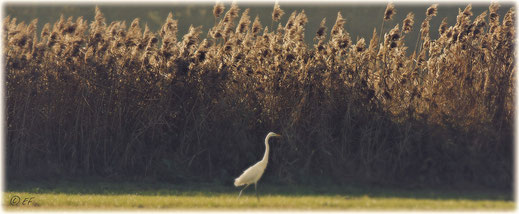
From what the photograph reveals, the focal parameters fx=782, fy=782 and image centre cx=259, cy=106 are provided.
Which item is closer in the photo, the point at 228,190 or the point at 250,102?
the point at 228,190

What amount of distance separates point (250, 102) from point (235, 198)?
6.74ft

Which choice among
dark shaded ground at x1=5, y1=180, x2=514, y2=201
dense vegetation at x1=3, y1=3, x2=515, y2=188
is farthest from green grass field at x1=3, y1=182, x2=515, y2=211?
dense vegetation at x1=3, y1=3, x2=515, y2=188

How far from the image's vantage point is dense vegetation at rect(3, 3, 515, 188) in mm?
9711

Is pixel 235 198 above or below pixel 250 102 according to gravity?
below

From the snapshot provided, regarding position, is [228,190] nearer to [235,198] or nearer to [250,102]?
[235,198]

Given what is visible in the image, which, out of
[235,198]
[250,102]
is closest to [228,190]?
[235,198]

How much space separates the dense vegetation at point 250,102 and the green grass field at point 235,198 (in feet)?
1.65

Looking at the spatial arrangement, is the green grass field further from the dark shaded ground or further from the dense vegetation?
the dense vegetation

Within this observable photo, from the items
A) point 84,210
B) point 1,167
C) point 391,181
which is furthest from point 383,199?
point 1,167

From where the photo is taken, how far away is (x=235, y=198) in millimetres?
8586

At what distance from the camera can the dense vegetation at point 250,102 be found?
9711 mm

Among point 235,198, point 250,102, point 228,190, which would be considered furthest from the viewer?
point 250,102

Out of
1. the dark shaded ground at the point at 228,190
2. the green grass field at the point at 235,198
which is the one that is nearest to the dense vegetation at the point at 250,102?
the dark shaded ground at the point at 228,190

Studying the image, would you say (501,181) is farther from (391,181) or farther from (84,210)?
(84,210)
